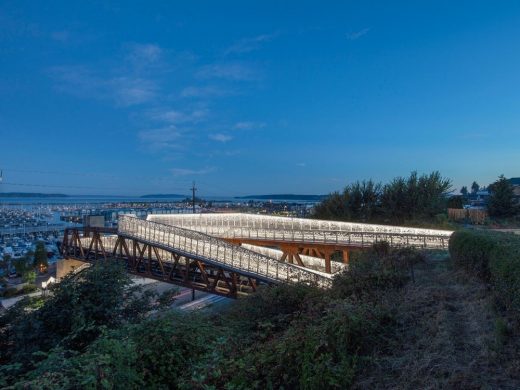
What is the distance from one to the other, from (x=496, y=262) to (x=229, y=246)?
39.6ft

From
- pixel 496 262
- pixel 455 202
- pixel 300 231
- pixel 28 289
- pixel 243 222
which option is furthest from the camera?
pixel 455 202

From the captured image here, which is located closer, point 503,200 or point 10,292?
point 10,292

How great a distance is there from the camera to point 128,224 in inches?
790

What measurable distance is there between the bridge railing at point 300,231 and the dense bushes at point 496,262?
8696mm

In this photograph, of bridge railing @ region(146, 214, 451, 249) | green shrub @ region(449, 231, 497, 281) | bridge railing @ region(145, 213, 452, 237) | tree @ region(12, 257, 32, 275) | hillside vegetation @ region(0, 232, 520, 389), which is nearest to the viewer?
hillside vegetation @ region(0, 232, 520, 389)

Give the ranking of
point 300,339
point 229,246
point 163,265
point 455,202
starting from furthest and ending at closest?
point 455,202
point 163,265
point 229,246
point 300,339

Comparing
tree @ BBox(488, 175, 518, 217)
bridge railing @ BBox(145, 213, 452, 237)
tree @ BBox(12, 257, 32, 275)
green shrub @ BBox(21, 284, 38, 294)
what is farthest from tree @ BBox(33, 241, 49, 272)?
tree @ BBox(488, 175, 518, 217)

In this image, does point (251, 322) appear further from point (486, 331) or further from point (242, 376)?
point (486, 331)

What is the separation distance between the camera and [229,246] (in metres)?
16.4

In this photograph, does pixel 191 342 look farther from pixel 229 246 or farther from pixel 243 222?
pixel 243 222

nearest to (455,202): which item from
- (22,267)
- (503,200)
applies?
(503,200)

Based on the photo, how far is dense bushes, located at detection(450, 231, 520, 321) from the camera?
5109 mm

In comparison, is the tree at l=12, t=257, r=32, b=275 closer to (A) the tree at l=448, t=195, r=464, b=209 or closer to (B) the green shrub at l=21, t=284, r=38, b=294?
(B) the green shrub at l=21, t=284, r=38, b=294

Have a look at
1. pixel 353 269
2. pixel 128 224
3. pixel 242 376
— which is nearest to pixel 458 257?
pixel 353 269
